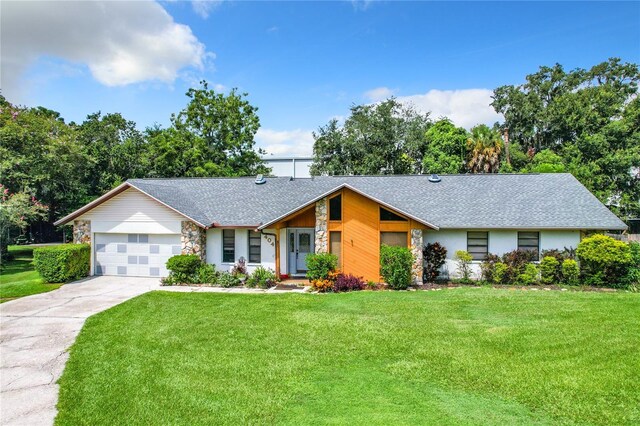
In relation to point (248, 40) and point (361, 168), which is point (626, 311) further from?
point (361, 168)

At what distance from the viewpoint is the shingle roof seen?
54.6ft

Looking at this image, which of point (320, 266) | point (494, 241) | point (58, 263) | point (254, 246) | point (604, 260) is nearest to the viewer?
point (604, 260)

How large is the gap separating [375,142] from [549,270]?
72.7ft

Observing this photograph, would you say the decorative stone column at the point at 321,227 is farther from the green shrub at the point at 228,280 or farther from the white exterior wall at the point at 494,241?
the white exterior wall at the point at 494,241

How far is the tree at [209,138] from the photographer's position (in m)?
34.5

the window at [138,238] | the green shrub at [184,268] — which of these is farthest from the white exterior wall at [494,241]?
the window at [138,238]

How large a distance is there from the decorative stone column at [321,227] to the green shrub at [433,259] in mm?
4576

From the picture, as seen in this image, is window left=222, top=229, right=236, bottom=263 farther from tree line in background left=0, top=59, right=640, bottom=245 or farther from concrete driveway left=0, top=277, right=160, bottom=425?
tree line in background left=0, top=59, right=640, bottom=245

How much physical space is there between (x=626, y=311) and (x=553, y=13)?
37.3ft

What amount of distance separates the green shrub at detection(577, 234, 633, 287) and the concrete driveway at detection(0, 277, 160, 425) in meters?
18.2

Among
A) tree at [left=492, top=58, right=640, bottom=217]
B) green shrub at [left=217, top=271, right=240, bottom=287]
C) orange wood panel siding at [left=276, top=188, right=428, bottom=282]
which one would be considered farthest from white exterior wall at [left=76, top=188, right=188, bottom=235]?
tree at [left=492, top=58, right=640, bottom=217]

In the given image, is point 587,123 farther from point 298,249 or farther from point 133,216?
point 133,216

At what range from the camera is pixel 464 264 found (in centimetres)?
1684

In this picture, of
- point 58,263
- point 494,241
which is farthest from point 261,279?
point 494,241
